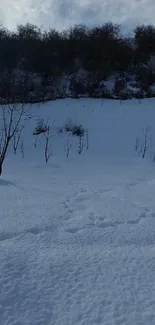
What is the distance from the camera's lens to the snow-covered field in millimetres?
2223

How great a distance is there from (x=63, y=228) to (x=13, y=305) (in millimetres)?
1483

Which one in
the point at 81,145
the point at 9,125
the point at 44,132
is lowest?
the point at 81,145

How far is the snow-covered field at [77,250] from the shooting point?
7.29 ft

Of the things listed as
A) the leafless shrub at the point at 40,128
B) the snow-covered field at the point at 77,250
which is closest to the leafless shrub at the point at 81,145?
the leafless shrub at the point at 40,128

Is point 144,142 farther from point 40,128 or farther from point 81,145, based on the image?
point 40,128

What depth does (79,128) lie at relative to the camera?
11.6 meters

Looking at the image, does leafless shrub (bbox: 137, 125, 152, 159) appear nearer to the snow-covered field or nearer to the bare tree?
the snow-covered field

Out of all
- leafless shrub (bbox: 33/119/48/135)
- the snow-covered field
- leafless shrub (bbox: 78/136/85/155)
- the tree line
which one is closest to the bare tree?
leafless shrub (bbox: 33/119/48/135)

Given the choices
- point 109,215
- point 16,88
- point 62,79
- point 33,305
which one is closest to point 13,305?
point 33,305

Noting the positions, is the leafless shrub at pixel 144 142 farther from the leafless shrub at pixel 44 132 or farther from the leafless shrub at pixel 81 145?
the leafless shrub at pixel 44 132

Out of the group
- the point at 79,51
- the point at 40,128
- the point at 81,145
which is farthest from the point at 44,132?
the point at 79,51

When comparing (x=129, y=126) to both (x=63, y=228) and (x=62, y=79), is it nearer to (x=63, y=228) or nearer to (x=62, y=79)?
(x=62, y=79)

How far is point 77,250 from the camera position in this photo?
10.1ft

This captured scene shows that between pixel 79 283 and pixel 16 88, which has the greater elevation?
pixel 16 88
